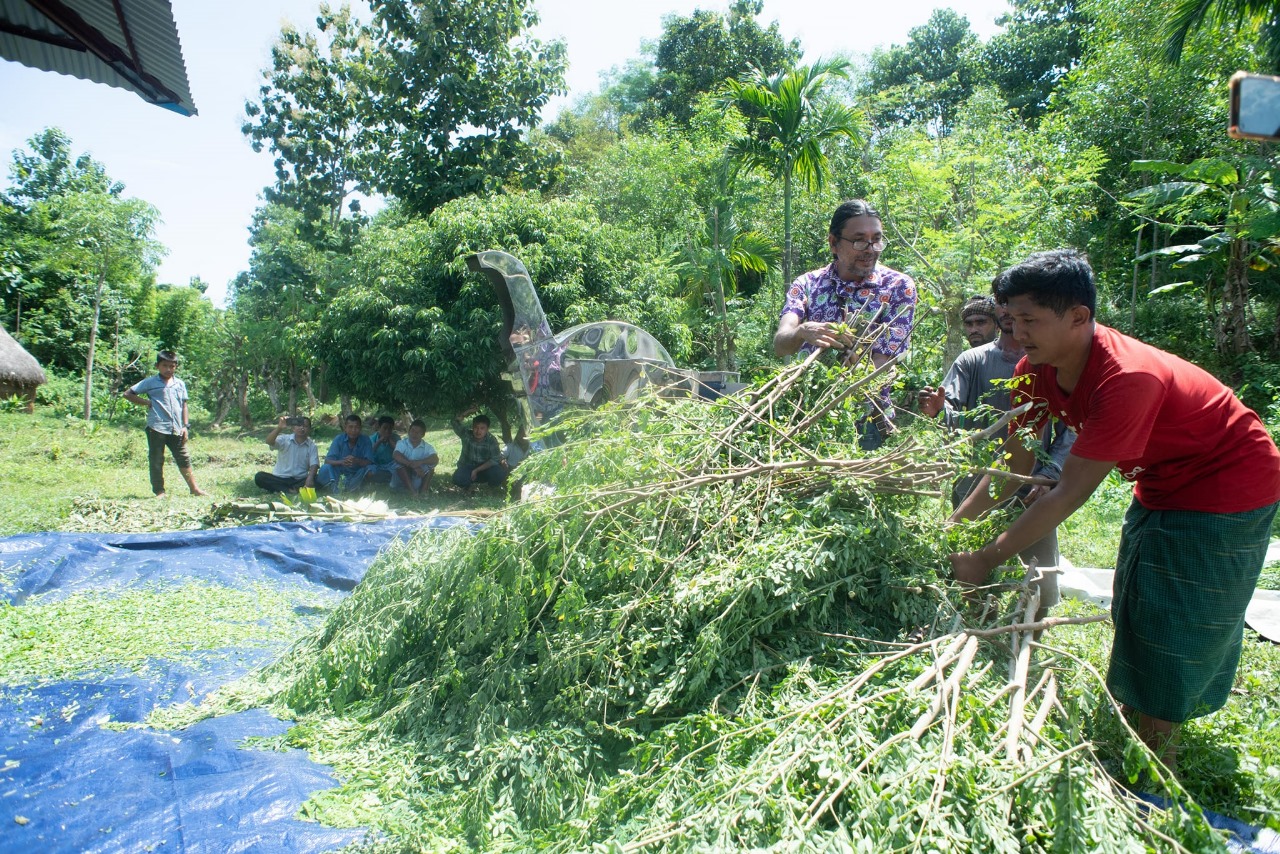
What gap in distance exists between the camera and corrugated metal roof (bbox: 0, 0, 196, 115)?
276 cm

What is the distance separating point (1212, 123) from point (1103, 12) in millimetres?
2821

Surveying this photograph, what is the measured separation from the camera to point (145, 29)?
9.27 feet

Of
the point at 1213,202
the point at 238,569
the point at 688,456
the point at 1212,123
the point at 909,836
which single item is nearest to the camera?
the point at 909,836

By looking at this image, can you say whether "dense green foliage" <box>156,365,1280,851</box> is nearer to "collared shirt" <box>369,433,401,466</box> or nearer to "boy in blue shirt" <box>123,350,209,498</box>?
"boy in blue shirt" <box>123,350,209,498</box>

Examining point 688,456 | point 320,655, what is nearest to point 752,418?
point 688,456

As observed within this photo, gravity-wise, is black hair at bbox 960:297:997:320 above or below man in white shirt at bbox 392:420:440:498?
above

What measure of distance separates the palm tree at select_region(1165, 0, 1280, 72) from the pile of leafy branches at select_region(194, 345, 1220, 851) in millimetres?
9276

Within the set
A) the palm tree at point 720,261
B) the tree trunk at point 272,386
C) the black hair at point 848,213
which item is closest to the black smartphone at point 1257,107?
the black hair at point 848,213

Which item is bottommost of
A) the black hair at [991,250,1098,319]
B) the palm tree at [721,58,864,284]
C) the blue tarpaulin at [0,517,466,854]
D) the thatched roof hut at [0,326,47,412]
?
the blue tarpaulin at [0,517,466,854]

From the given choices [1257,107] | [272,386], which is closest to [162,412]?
[1257,107]

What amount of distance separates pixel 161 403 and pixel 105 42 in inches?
269

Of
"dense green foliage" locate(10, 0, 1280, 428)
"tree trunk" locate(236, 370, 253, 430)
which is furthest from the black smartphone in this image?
"tree trunk" locate(236, 370, 253, 430)

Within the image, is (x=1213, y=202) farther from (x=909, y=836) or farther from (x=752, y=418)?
(x=909, y=836)

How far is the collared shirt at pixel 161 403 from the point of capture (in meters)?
8.77
